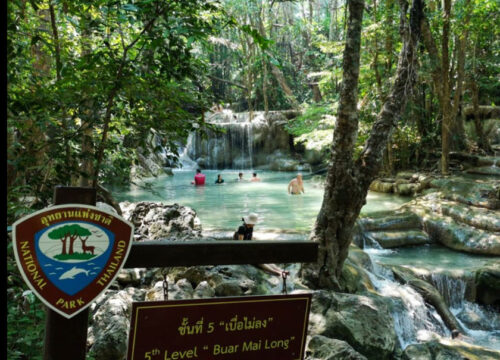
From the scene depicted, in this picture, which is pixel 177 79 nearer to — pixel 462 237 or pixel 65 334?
pixel 65 334

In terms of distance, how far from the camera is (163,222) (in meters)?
7.70

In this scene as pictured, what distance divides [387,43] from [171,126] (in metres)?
12.1

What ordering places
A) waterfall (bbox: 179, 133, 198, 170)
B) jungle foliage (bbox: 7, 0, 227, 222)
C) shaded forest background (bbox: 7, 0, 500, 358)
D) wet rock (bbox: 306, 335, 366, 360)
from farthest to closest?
waterfall (bbox: 179, 133, 198, 170) < wet rock (bbox: 306, 335, 366, 360) < shaded forest background (bbox: 7, 0, 500, 358) < jungle foliage (bbox: 7, 0, 227, 222)

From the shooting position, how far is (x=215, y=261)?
220 centimetres

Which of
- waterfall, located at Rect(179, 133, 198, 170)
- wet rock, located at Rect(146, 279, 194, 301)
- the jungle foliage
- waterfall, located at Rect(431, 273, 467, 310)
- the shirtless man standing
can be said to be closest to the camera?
the jungle foliage

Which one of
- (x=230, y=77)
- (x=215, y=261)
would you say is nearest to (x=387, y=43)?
(x=215, y=261)

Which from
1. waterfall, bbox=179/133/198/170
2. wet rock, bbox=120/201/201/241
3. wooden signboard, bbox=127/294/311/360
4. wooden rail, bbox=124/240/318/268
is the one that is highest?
waterfall, bbox=179/133/198/170

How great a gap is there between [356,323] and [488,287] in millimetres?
3982

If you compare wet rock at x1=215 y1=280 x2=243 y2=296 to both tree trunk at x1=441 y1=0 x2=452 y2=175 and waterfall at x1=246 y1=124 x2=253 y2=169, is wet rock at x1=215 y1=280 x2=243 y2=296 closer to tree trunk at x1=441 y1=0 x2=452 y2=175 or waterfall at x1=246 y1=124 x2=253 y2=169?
tree trunk at x1=441 y1=0 x2=452 y2=175

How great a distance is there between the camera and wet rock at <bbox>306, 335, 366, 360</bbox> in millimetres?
3574

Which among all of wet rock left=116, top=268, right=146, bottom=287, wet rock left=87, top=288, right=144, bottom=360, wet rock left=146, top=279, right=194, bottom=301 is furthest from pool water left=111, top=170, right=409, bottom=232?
wet rock left=87, top=288, right=144, bottom=360

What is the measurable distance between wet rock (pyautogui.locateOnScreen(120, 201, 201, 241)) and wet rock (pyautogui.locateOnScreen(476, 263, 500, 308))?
4920mm

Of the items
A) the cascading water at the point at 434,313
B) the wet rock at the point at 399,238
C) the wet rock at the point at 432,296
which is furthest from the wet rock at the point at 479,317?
the wet rock at the point at 399,238

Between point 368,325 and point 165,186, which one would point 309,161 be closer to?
point 165,186
